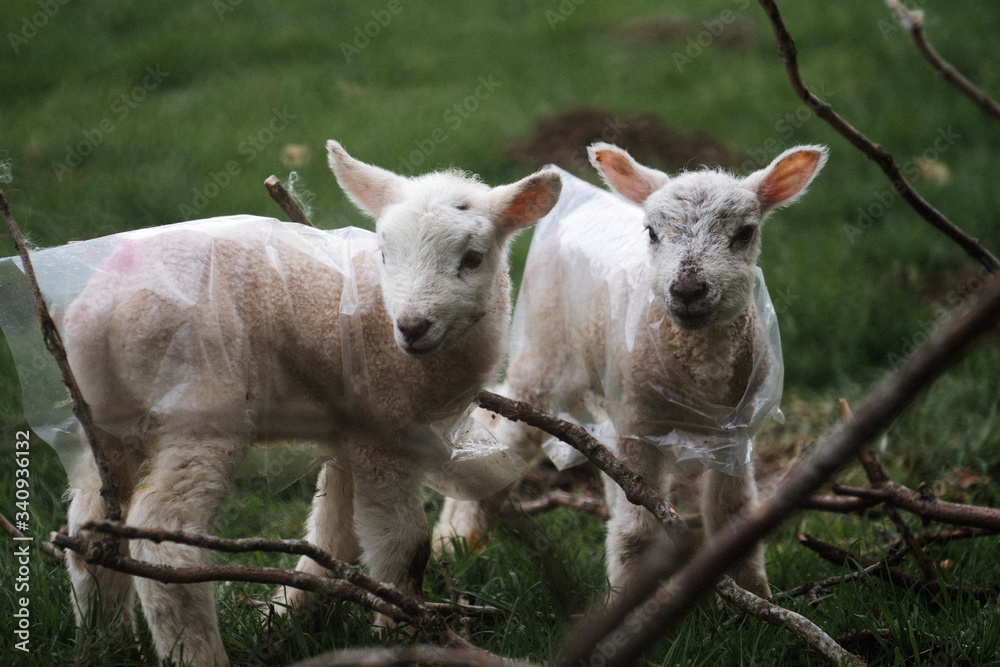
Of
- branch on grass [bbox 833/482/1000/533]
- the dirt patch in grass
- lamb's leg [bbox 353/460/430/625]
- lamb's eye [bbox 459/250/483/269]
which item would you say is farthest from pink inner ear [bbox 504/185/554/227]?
the dirt patch in grass

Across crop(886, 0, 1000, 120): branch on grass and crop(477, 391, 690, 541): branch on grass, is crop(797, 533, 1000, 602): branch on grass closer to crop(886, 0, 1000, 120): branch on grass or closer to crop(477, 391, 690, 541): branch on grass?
crop(477, 391, 690, 541): branch on grass

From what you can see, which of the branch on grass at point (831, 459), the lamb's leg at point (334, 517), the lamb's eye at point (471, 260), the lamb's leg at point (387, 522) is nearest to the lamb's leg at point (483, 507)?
the lamb's leg at point (334, 517)

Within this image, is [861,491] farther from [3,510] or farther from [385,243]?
[3,510]

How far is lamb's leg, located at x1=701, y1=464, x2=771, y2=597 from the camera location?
3.56 meters

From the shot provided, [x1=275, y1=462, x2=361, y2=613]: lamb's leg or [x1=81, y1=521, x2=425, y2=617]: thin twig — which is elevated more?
[x1=81, y1=521, x2=425, y2=617]: thin twig

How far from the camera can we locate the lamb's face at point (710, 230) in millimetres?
3070

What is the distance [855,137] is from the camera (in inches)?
122

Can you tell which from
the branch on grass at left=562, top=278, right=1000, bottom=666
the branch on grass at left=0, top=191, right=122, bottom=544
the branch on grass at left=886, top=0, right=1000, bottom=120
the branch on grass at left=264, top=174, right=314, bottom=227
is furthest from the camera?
the branch on grass at left=264, top=174, right=314, bottom=227

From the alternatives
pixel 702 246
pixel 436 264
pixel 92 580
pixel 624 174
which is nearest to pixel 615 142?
pixel 624 174

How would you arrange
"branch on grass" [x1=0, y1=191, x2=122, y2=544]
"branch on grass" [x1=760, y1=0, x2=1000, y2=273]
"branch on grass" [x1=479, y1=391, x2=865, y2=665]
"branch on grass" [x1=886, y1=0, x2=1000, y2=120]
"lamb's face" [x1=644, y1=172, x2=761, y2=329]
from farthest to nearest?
"lamb's face" [x1=644, y1=172, x2=761, y2=329]
"branch on grass" [x1=760, y1=0, x2=1000, y2=273]
"branch on grass" [x1=479, y1=391, x2=865, y2=665]
"branch on grass" [x1=886, y1=0, x2=1000, y2=120]
"branch on grass" [x1=0, y1=191, x2=122, y2=544]

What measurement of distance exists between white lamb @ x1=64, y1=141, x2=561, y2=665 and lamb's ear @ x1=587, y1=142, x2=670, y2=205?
56cm

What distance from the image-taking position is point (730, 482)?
366 cm

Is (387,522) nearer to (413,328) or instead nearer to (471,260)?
(413,328)

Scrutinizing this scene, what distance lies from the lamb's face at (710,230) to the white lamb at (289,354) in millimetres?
493
